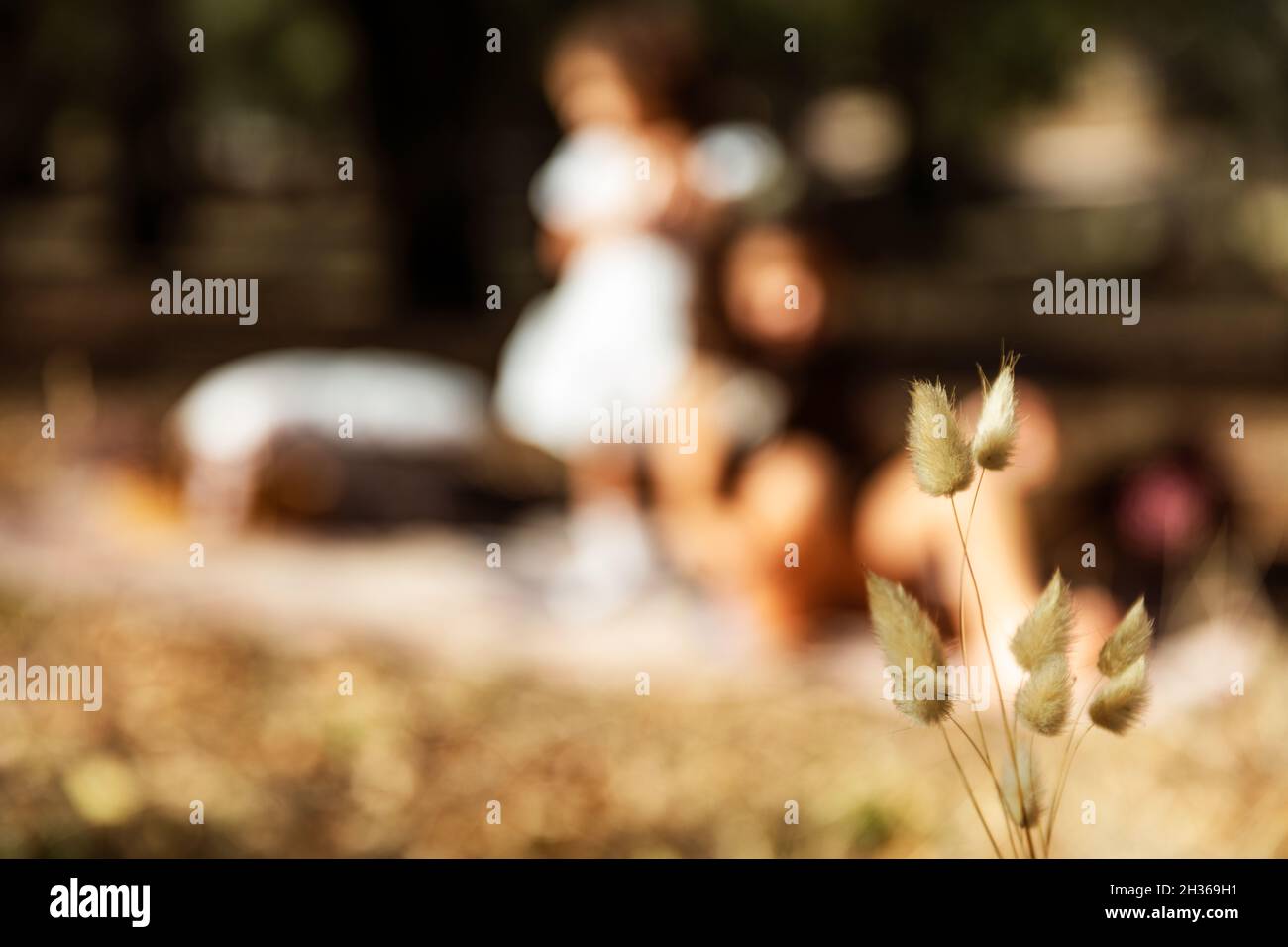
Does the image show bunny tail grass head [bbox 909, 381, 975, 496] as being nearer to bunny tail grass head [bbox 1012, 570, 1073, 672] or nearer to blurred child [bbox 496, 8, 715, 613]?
bunny tail grass head [bbox 1012, 570, 1073, 672]

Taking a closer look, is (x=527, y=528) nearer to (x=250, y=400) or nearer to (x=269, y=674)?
(x=250, y=400)

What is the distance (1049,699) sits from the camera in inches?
38.6

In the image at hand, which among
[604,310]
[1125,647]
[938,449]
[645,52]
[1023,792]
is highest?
[645,52]

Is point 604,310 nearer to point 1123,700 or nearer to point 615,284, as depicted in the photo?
point 615,284

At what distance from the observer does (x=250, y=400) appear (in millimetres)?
4066

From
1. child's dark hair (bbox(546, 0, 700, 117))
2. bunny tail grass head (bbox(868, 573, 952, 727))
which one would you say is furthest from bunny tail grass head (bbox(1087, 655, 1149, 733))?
child's dark hair (bbox(546, 0, 700, 117))

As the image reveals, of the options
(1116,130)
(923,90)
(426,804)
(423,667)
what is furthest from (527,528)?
(1116,130)

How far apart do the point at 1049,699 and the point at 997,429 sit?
214 millimetres

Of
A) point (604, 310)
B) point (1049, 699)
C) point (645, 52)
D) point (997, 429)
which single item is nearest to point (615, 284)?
point (604, 310)
